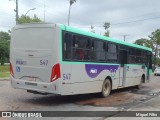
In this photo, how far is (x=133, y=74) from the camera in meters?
19.9

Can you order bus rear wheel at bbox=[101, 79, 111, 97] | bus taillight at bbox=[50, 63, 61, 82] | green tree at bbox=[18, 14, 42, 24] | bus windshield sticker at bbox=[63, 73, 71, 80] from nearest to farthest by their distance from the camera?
bus taillight at bbox=[50, 63, 61, 82] < bus windshield sticker at bbox=[63, 73, 71, 80] < bus rear wheel at bbox=[101, 79, 111, 97] < green tree at bbox=[18, 14, 42, 24]

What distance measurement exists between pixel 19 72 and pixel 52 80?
1714 millimetres

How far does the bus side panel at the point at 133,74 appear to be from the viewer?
61.9ft

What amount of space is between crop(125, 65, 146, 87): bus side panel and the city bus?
372 cm

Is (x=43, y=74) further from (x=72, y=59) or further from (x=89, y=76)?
(x=89, y=76)

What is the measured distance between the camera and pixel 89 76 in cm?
1398

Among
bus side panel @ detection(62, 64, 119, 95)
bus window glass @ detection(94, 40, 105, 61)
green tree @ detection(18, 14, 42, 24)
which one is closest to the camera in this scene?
bus side panel @ detection(62, 64, 119, 95)

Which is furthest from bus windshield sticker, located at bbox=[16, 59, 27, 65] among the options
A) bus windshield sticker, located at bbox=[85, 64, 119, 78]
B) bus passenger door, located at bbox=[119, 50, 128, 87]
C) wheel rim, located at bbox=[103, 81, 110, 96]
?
bus passenger door, located at bbox=[119, 50, 128, 87]

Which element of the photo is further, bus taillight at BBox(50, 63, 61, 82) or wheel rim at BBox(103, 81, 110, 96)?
wheel rim at BBox(103, 81, 110, 96)

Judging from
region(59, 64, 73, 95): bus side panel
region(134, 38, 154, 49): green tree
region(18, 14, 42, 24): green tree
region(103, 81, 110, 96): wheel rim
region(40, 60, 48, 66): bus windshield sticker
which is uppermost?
region(18, 14, 42, 24): green tree

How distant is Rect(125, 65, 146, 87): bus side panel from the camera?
18.9m

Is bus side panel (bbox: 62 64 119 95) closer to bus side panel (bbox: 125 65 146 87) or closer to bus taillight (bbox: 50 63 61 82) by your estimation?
bus taillight (bbox: 50 63 61 82)

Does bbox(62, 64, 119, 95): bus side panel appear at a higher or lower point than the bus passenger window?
lower

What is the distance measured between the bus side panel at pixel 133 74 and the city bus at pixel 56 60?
12.2 feet
